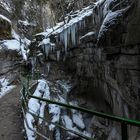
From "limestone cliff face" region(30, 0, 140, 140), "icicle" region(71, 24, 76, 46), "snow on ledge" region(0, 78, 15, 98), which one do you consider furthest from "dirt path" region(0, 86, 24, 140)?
"snow on ledge" region(0, 78, 15, 98)

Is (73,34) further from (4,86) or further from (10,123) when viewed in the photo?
(10,123)

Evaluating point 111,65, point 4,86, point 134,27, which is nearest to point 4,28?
point 4,86

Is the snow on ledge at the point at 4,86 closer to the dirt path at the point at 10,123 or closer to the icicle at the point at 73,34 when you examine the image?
the icicle at the point at 73,34

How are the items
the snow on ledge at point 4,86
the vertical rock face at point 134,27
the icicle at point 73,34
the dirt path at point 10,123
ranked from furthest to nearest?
the snow on ledge at point 4,86, the icicle at point 73,34, the vertical rock face at point 134,27, the dirt path at point 10,123

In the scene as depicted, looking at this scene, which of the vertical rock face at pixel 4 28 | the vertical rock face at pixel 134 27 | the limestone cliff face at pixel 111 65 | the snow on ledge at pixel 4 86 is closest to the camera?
the vertical rock face at pixel 134 27

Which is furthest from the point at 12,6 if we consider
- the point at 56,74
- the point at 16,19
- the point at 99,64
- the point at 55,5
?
the point at 99,64

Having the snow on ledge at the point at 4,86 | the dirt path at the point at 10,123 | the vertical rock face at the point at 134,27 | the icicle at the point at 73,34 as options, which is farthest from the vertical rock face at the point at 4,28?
the vertical rock face at the point at 134,27

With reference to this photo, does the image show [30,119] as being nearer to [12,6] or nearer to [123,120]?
[123,120]

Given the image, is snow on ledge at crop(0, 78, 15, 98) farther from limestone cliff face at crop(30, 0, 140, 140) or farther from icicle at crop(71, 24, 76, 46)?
icicle at crop(71, 24, 76, 46)

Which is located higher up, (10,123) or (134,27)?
(134,27)

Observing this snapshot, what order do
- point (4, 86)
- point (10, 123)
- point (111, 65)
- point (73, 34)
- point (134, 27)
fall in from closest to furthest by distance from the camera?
point (134, 27), point (10, 123), point (111, 65), point (73, 34), point (4, 86)

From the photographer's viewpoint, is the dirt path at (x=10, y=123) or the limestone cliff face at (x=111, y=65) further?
the limestone cliff face at (x=111, y=65)

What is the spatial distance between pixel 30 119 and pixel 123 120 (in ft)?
16.0

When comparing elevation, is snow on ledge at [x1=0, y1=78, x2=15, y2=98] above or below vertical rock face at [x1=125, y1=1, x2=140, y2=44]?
below
